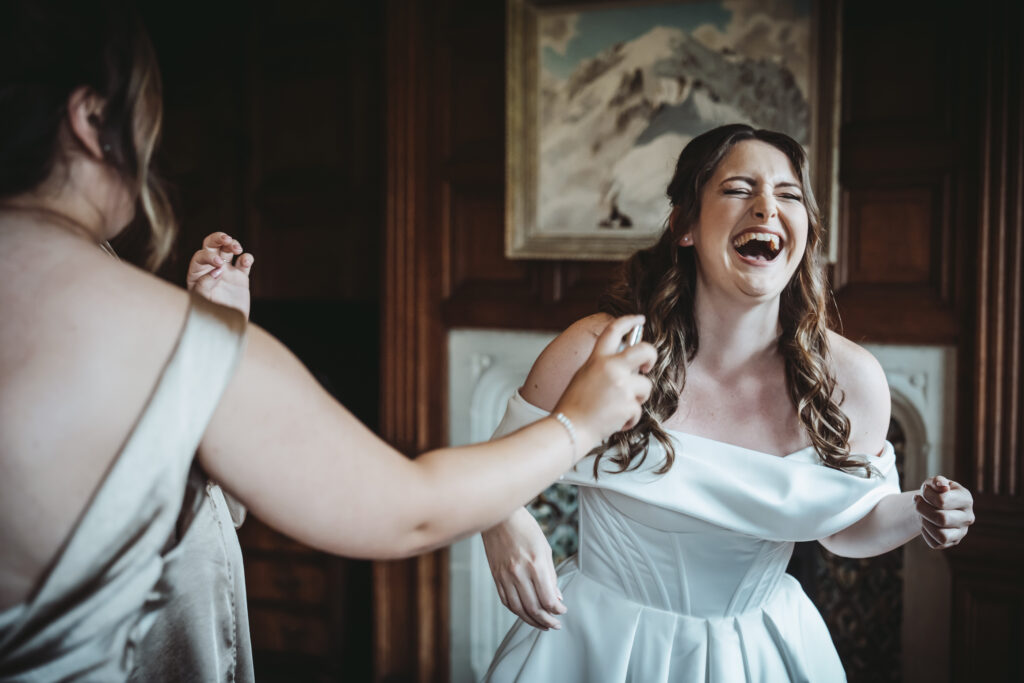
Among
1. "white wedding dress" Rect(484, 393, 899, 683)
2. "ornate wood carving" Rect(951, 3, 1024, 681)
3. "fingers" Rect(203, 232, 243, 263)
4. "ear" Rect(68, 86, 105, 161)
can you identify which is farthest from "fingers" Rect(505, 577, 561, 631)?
"ornate wood carving" Rect(951, 3, 1024, 681)

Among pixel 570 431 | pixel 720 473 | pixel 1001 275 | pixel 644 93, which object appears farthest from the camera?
pixel 644 93

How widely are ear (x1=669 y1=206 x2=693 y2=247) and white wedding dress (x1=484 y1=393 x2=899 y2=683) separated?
0.43 m

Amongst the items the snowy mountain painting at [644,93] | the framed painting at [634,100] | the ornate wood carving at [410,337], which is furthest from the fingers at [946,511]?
the ornate wood carving at [410,337]

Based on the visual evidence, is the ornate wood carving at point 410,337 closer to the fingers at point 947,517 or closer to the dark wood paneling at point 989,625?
the dark wood paneling at point 989,625

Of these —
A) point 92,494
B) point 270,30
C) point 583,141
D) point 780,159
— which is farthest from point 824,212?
point 270,30

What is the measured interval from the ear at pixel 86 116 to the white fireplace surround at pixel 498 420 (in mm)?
2439

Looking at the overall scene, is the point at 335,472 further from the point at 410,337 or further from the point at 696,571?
the point at 410,337

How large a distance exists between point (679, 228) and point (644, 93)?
4.57 ft

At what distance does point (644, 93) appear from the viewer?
3.03 metres

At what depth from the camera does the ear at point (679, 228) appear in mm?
1783

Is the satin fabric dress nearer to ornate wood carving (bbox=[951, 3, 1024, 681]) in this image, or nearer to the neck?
the neck

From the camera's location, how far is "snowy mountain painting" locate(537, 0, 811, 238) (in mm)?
2848

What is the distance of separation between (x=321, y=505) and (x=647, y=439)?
892mm

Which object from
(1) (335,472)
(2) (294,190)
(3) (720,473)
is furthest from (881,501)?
(2) (294,190)
